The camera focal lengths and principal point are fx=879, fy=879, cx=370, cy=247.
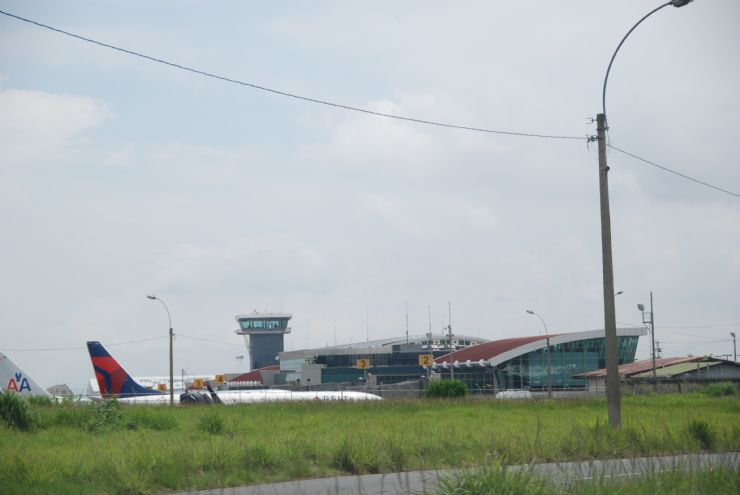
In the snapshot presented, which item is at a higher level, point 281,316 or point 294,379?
point 281,316

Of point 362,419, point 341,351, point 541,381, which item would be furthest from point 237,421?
point 341,351

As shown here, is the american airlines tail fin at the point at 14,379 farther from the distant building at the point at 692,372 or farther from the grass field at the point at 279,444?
the distant building at the point at 692,372

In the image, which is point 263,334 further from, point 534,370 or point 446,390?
point 446,390

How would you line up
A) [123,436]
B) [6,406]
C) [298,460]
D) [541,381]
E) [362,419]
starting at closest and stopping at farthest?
[298,460], [123,436], [6,406], [362,419], [541,381]

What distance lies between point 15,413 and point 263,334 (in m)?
153

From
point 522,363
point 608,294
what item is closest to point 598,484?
point 608,294

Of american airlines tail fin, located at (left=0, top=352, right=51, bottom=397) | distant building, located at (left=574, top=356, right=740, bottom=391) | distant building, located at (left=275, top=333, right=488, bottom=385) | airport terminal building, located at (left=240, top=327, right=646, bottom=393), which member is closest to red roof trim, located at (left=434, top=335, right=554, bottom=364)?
airport terminal building, located at (left=240, top=327, right=646, bottom=393)

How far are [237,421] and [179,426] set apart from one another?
193cm

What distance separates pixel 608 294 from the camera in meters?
22.1

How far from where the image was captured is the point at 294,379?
129 m

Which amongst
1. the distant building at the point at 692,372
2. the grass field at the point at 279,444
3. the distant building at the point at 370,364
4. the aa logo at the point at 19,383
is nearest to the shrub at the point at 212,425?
the grass field at the point at 279,444

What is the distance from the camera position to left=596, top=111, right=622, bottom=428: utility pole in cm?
2167

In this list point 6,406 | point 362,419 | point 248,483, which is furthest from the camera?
point 362,419

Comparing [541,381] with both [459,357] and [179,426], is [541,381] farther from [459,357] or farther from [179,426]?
[179,426]
